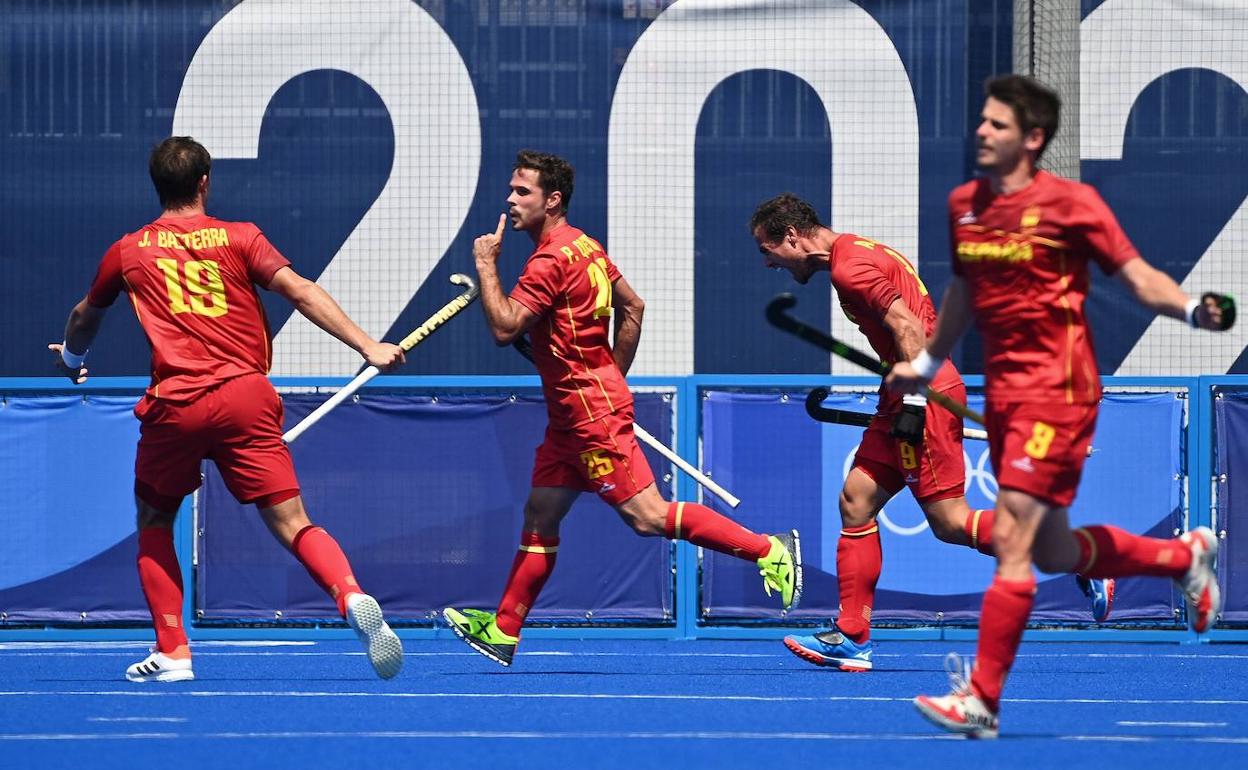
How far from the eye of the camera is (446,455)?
397 inches

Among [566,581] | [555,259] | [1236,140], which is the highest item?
[1236,140]

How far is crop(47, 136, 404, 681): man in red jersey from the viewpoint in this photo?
705 centimetres

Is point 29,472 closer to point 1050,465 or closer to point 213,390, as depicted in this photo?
point 213,390

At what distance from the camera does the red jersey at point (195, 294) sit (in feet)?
23.3

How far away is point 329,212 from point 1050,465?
6619 millimetres

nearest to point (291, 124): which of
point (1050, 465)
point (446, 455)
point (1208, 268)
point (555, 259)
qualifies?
point (446, 455)

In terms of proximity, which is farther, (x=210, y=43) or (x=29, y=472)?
(x=210, y=43)

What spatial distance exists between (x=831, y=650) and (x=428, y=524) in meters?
2.68

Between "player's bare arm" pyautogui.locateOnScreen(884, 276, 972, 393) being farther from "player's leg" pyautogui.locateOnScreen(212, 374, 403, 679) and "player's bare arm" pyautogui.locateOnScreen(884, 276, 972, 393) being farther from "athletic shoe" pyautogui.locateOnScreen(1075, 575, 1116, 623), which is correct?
"athletic shoe" pyautogui.locateOnScreen(1075, 575, 1116, 623)

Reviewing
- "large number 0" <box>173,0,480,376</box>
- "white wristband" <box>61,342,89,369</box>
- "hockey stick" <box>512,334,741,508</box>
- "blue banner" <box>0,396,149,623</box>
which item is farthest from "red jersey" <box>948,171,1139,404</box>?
"large number 0" <box>173,0,480,376</box>

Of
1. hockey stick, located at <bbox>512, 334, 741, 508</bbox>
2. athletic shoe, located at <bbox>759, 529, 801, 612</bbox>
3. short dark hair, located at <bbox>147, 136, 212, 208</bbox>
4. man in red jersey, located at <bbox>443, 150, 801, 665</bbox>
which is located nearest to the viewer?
short dark hair, located at <bbox>147, 136, 212, 208</bbox>

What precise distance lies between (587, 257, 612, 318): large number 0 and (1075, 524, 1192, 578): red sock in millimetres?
2513

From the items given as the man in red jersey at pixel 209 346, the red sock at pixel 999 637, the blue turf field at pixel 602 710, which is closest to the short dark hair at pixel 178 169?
the man in red jersey at pixel 209 346

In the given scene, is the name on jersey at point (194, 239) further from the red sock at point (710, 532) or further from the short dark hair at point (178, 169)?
the red sock at point (710, 532)
